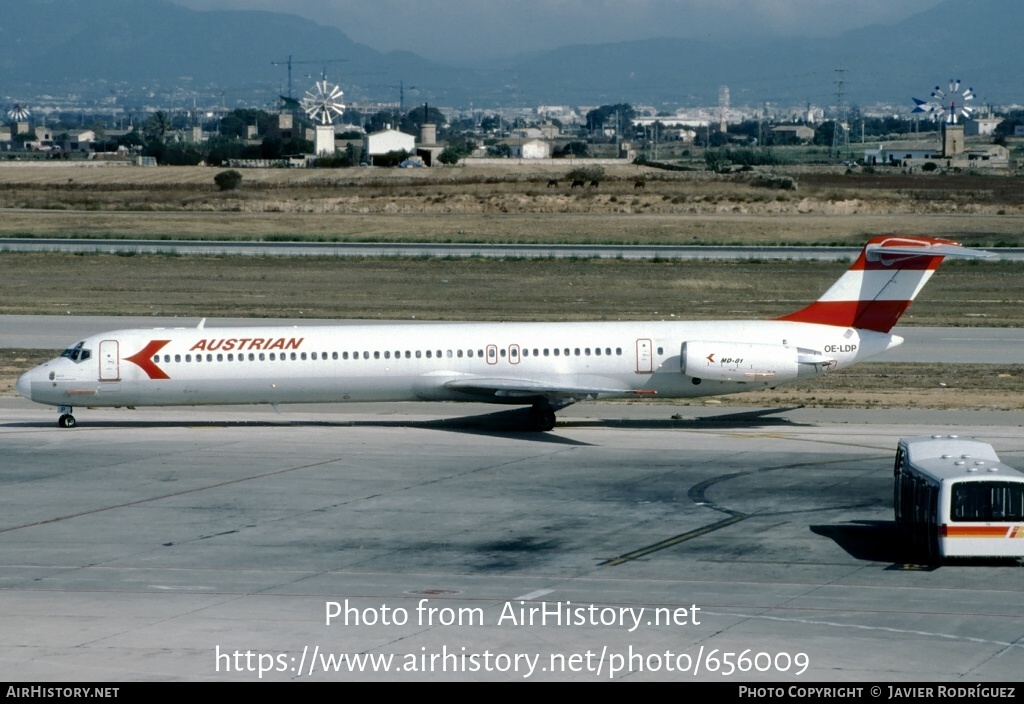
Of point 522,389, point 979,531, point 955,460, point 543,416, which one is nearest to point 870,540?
point 955,460

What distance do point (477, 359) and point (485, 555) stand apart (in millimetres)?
13145

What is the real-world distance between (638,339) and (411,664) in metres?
20.2

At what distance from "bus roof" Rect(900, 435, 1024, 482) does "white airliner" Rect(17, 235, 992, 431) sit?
11.0m

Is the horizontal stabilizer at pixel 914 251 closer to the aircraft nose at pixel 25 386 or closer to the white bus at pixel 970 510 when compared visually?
the white bus at pixel 970 510

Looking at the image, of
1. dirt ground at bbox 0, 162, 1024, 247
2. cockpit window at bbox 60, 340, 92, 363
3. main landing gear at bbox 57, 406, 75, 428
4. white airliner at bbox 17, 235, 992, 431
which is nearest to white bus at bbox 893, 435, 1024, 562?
white airliner at bbox 17, 235, 992, 431

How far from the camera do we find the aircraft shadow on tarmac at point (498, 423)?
126ft

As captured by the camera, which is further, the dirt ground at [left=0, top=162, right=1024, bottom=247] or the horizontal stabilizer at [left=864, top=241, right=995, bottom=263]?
the dirt ground at [left=0, top=162, right=1024, bottom=247]

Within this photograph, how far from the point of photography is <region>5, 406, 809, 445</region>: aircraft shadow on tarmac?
3838cm

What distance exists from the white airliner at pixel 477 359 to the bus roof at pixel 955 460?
36.2ft

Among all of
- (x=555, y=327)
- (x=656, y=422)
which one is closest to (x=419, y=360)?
(x=555, y=327)

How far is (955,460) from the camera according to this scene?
2458 cm

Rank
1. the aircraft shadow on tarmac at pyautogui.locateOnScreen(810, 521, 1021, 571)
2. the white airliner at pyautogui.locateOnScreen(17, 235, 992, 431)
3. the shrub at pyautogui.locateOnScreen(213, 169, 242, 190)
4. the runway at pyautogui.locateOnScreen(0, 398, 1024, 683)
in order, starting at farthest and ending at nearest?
the shrub at pyautogui.locateOnScreen(213, 169, 242, 190)
the white airliner at pyautogui.locateOnScreen(17, 235, 992, 431)
the aircraft shadow on tarmac at pyautogui.locateOnScreen(810, 521, 1021, 571)
the runway at pyautogui.locateOnScreen(0, 398, 1024, 683)

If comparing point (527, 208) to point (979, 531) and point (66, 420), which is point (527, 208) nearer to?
point (66, 420)

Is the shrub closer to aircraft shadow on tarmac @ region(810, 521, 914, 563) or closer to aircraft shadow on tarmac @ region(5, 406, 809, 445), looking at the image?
aircraft shadow on tarmac @ region(5, 406, 809, 445)
